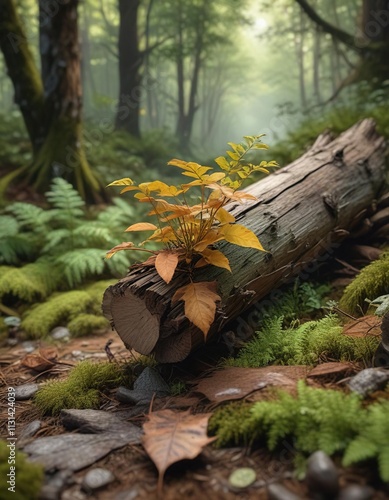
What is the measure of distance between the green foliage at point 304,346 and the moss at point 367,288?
40 centimetres

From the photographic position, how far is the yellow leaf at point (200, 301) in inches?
88.4

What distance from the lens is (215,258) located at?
2551 millimetres

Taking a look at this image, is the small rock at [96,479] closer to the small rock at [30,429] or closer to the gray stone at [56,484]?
the gray stone at [56,484]

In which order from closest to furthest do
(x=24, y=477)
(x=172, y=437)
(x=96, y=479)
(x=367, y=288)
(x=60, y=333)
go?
(x=24, y=477), (x=96, y=479), (x=172, y=437), (x=367, y=288), (x=60, y=333)

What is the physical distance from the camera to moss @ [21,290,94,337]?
4309 mm

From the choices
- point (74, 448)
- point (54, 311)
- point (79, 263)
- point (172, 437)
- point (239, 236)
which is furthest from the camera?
point (79, 263)

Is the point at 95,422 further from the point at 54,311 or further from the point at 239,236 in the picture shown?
the point at 54,311

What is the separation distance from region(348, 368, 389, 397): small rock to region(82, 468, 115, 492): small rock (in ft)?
4.29

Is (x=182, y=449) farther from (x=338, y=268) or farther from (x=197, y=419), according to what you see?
(x=338, y=268)

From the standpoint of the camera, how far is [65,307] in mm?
4602

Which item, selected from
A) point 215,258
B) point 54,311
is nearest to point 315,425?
point 215,258

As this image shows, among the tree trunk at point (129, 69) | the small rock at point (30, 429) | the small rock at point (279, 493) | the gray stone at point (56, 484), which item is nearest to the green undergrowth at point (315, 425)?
the small rock at point (279, 493)

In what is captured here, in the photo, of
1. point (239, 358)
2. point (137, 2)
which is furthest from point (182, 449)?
point (137, 2)

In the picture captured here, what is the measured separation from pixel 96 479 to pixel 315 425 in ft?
3.50
